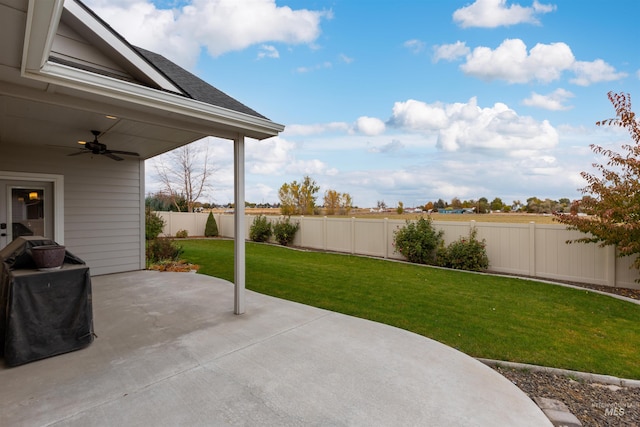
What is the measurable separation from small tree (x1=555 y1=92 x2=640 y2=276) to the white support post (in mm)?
6362

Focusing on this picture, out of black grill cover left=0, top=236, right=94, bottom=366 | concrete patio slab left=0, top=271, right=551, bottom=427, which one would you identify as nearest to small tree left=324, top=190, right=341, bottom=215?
concrete patio slab left=0, top=271, right=551, bottom=427

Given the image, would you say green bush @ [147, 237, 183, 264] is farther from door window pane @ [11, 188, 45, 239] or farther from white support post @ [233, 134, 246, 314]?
white support post @ [233, 134, 246, 314]

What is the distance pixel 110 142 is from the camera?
596 cm

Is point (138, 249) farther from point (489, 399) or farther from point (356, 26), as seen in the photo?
point (356, 26)

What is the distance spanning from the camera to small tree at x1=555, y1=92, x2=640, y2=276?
5.71 meters

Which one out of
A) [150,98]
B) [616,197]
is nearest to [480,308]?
[616,197]

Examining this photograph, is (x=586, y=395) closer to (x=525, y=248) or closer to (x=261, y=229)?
(x=525, y=248)

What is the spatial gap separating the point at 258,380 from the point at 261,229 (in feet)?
38.4

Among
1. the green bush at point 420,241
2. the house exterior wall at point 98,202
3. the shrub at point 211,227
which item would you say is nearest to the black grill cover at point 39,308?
the house exterior wall at point 98,202

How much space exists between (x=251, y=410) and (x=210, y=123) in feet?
10.3

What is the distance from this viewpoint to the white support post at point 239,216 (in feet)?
14.2

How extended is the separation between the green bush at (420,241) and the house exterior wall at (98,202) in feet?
23.3

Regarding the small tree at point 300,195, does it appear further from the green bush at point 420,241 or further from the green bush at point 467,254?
the green bush at point 467,254

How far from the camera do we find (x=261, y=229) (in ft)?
46.5
